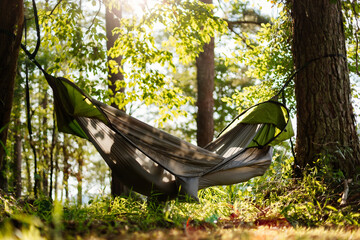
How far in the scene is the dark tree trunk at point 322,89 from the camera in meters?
2.24

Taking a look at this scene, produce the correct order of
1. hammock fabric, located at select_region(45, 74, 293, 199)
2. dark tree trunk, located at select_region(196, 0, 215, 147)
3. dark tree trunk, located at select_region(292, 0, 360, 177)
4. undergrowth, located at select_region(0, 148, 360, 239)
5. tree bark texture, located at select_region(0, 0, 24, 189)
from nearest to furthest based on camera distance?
undergrowth, located at select_region(0, 148, 360, 239) < tree bark texture, located at select_region(0, 0, 24, 189) < hammock fabric, located at select_region(45, 74, 293, 199) < dark tree trunk, located at select_region(292, 0, 360, 177) < dark tree trunk, located at select_region(196, 0, 215, 147)

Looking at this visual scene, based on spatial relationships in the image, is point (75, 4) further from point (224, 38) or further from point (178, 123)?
point (178, 123)

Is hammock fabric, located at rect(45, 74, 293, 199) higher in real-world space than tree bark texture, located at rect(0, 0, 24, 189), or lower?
lower

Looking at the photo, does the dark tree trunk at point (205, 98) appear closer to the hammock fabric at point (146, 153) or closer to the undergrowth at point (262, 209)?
the undergrowth at point (262, 209)

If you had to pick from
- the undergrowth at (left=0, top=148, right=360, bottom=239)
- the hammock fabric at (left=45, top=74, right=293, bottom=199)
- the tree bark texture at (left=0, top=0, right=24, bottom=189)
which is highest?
the tree bark texture at (left=0, top=0, right=24, bottom=189)

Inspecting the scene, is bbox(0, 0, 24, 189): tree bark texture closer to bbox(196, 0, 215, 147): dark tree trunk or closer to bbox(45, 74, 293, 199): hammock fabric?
bbox(45, 74, 293, 199): hammock fabric

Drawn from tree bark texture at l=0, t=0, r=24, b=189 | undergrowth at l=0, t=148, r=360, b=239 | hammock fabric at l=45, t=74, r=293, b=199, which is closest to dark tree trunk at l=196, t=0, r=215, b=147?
undergrowth at l=0, t=148, r=360, b=239

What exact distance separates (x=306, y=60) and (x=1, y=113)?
2011 millimetres

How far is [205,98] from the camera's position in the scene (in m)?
5.24

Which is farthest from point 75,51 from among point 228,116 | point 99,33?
point 228,116

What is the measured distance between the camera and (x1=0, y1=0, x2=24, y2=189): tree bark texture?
6.55 feet

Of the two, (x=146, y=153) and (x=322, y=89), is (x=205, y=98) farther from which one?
(x=146, y=153)

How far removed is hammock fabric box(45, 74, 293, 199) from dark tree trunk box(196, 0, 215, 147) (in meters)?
2.72

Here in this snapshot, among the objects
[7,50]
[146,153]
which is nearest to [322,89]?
[146,153]
